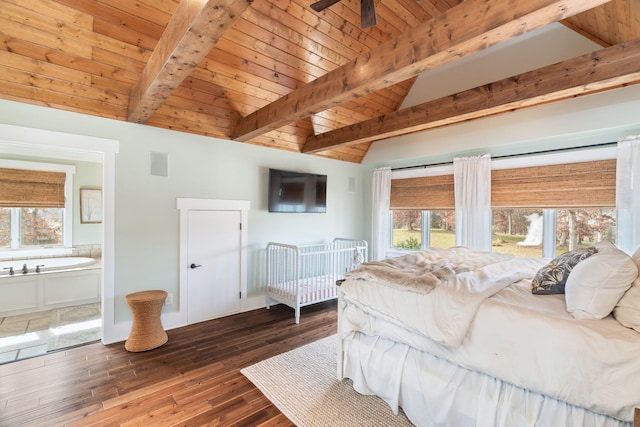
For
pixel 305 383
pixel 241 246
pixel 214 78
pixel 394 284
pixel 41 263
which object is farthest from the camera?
pixel 41 263

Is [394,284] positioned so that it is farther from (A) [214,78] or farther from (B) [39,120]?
(B) [39,120]

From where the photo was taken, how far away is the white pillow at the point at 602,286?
1435mm

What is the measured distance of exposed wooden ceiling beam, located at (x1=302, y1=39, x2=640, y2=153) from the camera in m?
2.27

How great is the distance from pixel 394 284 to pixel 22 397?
2925 millimetres

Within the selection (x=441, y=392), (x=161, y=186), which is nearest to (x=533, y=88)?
(x=441, y=392)

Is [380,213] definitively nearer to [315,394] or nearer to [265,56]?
[265,56]

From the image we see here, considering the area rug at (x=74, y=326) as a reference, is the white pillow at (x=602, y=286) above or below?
above

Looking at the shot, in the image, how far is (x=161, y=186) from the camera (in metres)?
3.44

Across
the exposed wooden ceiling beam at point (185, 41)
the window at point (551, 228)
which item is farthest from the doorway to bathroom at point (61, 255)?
the window at point (551, 228)

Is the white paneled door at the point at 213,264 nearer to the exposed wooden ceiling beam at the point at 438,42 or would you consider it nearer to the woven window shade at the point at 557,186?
the exposed wooden ceiling beam at the point at 438,42

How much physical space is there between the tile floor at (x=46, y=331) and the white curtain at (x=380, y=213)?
14.1ft

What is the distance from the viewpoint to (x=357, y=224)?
19.0 ft

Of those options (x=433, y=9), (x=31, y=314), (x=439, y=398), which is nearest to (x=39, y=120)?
(x=31, y=314)

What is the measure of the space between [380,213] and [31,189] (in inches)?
228
